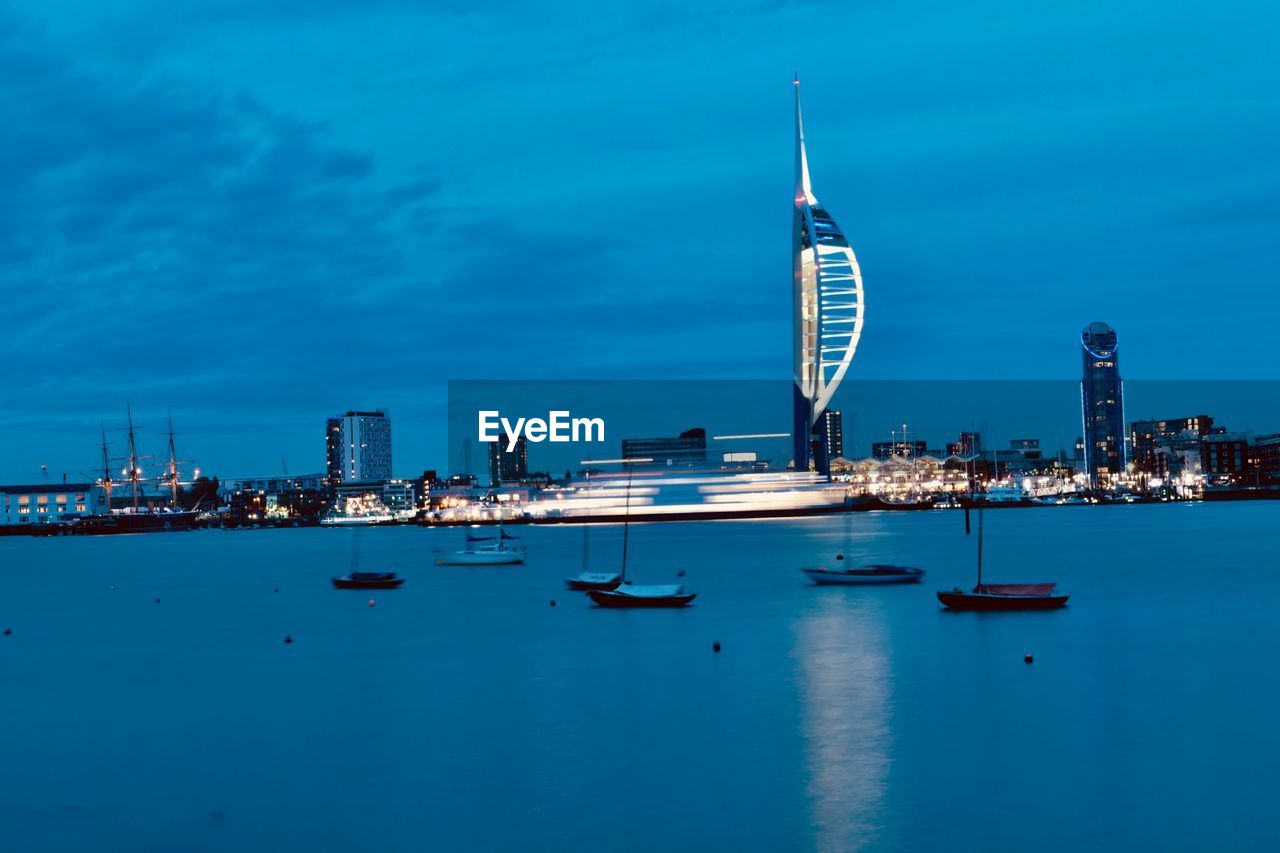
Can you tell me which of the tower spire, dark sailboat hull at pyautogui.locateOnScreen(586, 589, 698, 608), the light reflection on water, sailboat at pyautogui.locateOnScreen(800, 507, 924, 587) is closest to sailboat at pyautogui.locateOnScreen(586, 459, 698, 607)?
dark sailboat hull at pyautogui.locateOnScreen(586, 589, 698, 608)

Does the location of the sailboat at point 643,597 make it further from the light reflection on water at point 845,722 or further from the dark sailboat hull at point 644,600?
the light reflection on water at point 845,722

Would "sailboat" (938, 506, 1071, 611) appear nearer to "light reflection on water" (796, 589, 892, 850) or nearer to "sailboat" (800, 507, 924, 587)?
"light reflection on water" (796, 589, 892, 850)

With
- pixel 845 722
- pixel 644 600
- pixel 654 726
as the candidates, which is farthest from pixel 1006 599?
pixel 654 726

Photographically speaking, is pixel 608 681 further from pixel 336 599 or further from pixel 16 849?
pixel 336 599

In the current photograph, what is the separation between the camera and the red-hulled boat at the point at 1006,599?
44.3 metres

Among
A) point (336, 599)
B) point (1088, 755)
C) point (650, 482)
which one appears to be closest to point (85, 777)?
point (1088, 755)

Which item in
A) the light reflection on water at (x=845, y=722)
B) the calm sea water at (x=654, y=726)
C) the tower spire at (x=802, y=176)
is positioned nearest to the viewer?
the calm sea water at (x=654, y=726)

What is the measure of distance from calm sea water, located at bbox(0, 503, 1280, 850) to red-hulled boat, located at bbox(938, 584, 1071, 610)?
96 cm

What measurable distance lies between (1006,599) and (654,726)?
73.2ft

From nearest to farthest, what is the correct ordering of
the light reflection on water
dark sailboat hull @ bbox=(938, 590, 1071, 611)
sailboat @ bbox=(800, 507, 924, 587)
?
the light reflection on water
dark sailboat hull @ bbox=(938, 590, 1071, 611)
sailboat @ bbox=(800, 507, 924, 587)

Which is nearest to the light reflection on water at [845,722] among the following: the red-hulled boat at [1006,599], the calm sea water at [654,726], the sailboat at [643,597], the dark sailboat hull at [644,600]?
the calm sea water at [654,726]

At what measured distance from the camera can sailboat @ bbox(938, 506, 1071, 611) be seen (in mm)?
44281

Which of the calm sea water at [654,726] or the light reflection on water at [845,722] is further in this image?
the light reflection on water at [845,722]

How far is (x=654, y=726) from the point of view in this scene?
2550cm
